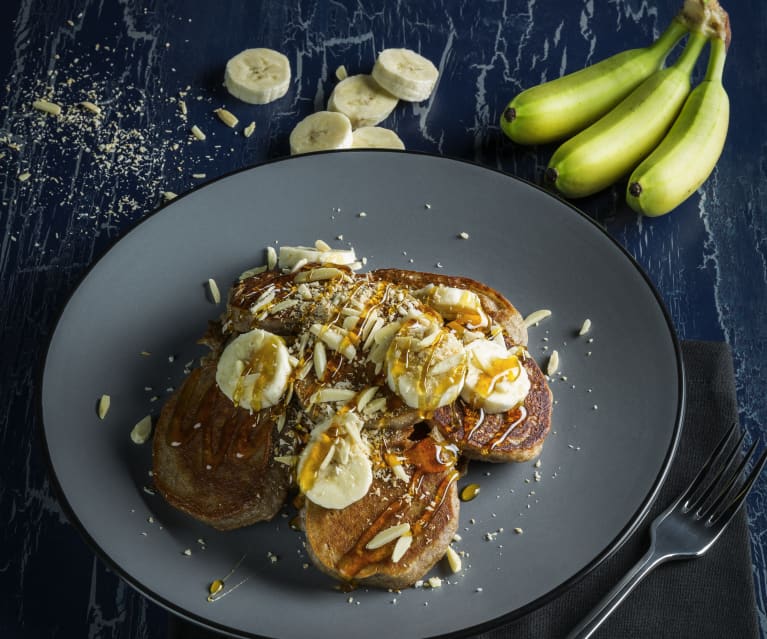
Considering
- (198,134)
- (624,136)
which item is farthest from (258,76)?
(624,136)

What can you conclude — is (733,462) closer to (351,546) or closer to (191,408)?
(351,546)

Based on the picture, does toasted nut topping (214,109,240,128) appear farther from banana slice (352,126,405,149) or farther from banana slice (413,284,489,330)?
banana slice (413,284,489,330)

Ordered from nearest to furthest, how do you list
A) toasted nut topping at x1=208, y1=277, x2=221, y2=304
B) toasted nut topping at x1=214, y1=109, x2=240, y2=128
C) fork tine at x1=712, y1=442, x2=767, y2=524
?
fork tine at x1=712, y1=442, x2=767, y2=524 < toasted nut topping at x1=208, y1=277, x2=221, y2=304 < toasted nut topping at x1=214, y1=109, x2=240, y2=128

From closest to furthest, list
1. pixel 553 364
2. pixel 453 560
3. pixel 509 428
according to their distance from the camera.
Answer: pixel 453 560, pixel 509 428, pixel 553 364

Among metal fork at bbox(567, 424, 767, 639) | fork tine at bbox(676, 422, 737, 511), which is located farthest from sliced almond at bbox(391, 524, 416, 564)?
fork tine at bbox(676, 422, 737, 511)

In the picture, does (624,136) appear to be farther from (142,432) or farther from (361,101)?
(142,432)

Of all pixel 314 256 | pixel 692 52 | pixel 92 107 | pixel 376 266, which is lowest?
pixel 92 107
